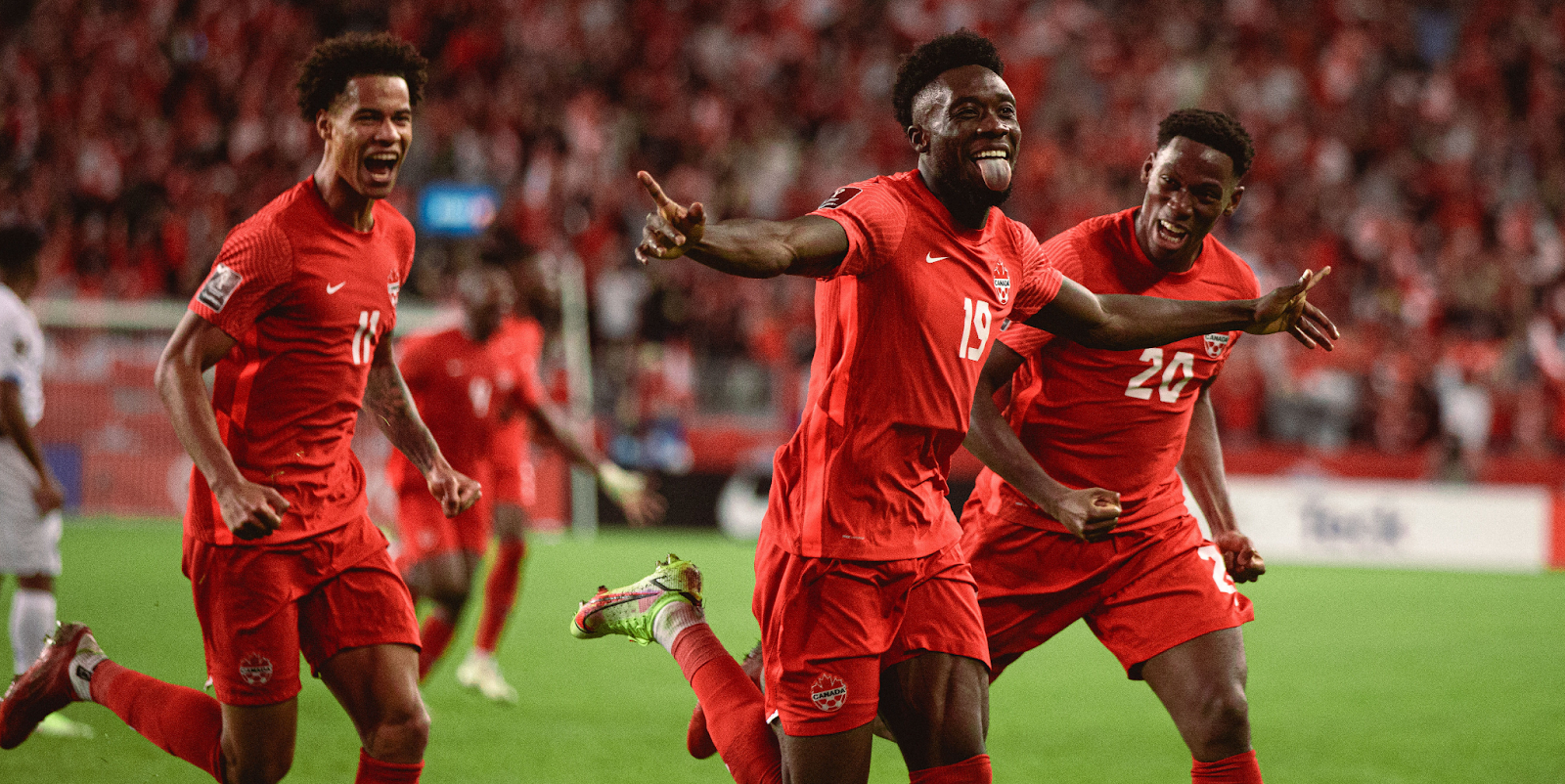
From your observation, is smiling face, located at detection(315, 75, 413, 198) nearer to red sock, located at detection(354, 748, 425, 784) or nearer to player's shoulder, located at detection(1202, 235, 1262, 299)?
red sock, located at detection(354, 748, 425, 784)

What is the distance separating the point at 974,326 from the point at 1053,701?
16.0 ft

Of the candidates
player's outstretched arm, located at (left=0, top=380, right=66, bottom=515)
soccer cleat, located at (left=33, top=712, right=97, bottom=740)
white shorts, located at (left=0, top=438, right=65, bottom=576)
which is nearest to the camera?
soccer cleat, located at (left=33, top=712, right=97, bottom=740)

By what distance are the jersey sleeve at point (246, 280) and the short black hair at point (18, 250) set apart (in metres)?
3.49

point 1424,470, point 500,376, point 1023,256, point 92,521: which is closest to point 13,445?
point 500,376

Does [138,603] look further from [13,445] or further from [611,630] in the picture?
[611,630]

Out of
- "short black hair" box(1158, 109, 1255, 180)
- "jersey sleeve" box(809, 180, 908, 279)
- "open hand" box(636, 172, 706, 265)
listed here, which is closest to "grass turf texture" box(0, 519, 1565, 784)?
"short black hair" box(1158, 109, 1255, 180)

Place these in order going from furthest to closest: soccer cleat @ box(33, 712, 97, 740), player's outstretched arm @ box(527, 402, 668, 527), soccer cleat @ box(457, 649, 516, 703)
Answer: soccer cleat @ box(457, 649, 516, 703) < player's outstretched arm @ box(527, 402, 668, 527) < soccer cleat @ box(33, 712, 97, 740)

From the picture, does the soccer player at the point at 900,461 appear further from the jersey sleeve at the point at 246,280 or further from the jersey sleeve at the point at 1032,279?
the jersey sleeve at the point at 246,280

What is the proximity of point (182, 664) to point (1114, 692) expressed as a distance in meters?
5.57

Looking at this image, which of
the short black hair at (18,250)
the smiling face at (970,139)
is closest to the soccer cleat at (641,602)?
the smiling face at (970,139)

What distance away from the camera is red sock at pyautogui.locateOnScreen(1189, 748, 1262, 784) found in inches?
176

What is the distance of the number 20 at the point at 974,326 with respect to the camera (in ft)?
13.0

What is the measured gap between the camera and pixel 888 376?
3877 mm

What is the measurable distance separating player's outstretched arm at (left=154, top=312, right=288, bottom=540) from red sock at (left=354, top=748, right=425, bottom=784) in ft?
2.81
